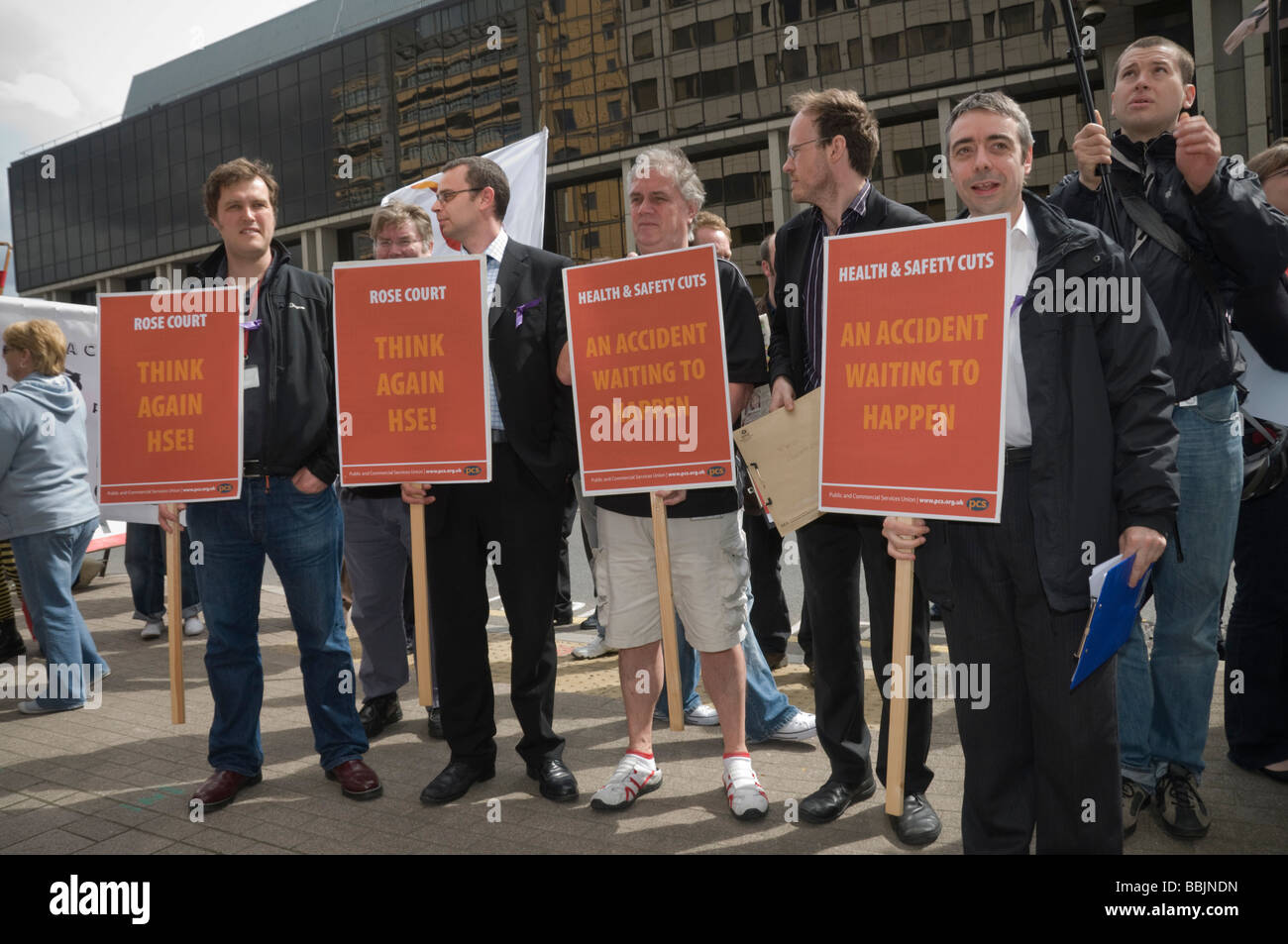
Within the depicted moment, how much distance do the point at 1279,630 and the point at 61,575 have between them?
6.10m

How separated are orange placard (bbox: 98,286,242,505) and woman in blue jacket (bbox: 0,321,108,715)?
1896mm

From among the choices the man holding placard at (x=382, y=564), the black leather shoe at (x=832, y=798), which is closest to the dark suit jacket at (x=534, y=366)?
the man holding placard at (x=382, y=564)

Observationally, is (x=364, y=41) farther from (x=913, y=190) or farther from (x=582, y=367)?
(x=582, y=367)

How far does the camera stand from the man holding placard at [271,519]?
4.17m

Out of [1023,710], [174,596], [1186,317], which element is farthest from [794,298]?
[174,596]

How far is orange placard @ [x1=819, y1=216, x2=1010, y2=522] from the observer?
9.08ft

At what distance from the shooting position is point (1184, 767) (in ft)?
11.6

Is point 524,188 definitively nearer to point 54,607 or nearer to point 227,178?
point 227,178

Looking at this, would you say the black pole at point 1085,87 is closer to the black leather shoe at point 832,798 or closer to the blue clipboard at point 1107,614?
the blue clipboard at point 1107,614

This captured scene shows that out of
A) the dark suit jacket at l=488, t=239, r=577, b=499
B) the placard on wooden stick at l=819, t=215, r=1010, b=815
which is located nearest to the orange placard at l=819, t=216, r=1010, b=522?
the placard on wooden stick at l=819, t=215, r=1010, b=815

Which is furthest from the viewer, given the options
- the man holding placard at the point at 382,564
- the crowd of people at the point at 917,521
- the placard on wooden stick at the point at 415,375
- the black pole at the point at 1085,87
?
the man holding placard at the point at 382,564

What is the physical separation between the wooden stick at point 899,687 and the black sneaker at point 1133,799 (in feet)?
→ 3.33

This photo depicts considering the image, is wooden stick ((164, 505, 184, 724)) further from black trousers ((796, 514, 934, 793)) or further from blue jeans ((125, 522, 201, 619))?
blue jeans ((125, 522, 201, 619))
